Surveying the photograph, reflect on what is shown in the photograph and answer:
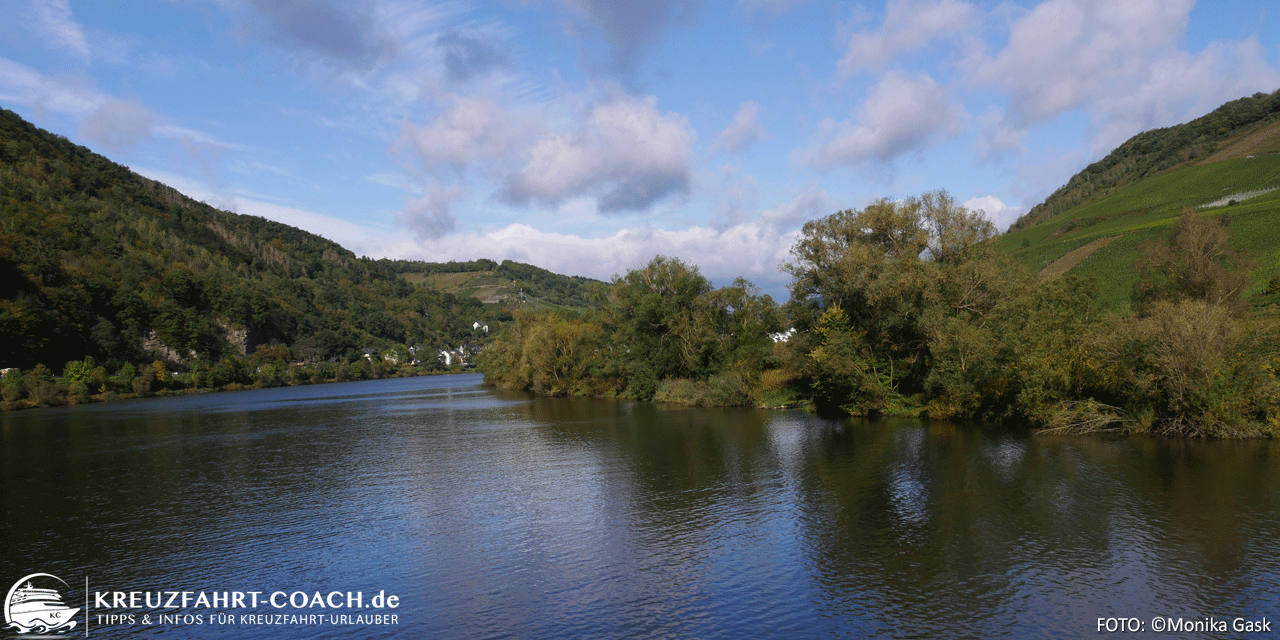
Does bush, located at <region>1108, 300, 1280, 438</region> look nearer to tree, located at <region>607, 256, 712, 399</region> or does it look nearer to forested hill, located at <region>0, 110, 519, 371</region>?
tree, located at <region>607, 256, 712, 399</region>

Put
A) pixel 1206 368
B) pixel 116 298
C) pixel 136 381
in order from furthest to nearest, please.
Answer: pixel 116 298, pixel 136 381, pixel 1206 368

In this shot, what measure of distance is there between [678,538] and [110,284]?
14598 centimetres

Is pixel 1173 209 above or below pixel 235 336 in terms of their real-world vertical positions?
above

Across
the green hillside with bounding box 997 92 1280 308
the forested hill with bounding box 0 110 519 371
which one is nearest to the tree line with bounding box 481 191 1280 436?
the green hillside with bounding box 997 92 1280 308

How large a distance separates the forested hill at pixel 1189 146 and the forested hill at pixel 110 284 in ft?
599

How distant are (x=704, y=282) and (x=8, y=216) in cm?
13861

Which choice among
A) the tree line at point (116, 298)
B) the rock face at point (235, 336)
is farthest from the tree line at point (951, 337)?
the rock face at point (235, 336)

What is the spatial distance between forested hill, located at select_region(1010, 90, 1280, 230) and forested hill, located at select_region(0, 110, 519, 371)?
183m

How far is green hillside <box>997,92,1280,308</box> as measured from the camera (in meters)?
65.0

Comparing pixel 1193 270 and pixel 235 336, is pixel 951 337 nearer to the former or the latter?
pixel 1193 270

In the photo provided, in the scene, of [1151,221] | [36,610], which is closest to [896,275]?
[36,610]

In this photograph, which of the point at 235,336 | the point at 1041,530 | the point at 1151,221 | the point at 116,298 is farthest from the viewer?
the point at 235,336

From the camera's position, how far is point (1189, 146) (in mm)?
128875

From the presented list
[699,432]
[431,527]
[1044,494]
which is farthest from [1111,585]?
[699,432]
